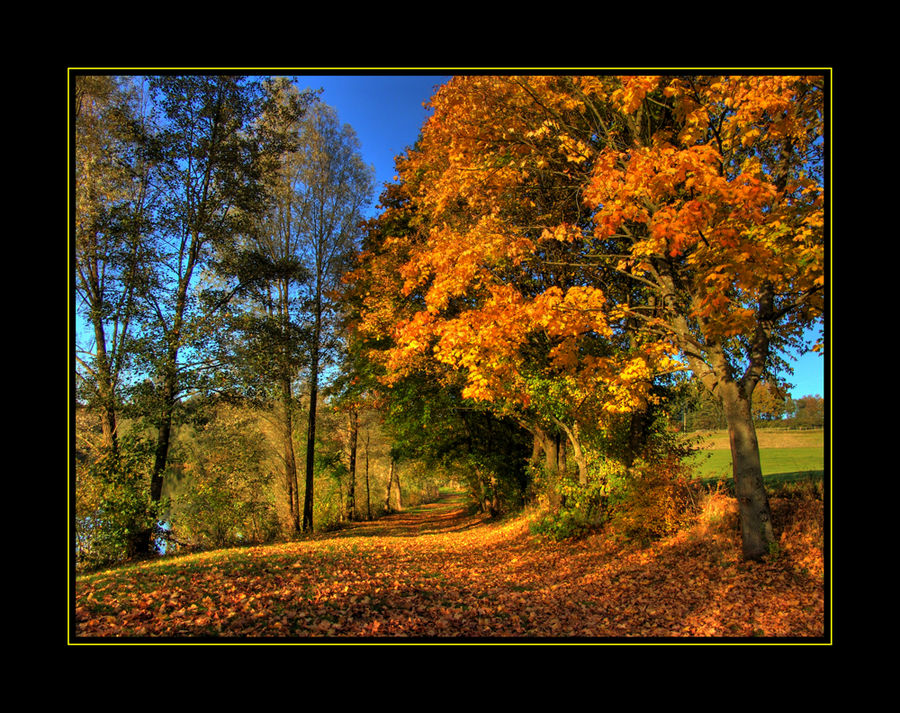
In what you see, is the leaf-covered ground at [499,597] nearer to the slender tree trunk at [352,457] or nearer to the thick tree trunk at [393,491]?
the slender tree trunk at [352,457]

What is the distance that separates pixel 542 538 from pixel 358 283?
10816 millimetres

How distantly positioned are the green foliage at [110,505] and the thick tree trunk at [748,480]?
13.0 m

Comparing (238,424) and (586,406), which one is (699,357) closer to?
(586,406)

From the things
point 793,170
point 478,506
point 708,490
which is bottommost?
point 478,506

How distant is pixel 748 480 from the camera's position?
700 centimetres

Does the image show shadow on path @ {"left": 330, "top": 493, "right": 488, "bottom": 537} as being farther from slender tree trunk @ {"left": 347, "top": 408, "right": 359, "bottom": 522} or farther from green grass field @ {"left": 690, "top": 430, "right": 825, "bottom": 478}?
green grass field @ {"left": 690, "top": 430, "right": 825, "bottom": 478}

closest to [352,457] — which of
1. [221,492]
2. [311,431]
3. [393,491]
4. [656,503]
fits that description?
[311,431]

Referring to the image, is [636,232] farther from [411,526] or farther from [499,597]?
[411,526]

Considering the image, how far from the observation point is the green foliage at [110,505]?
1063 cm

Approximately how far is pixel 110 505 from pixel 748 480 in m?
13.5

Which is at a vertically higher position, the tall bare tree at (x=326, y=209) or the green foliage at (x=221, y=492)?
the tall bare tree at (x=326, y=209)

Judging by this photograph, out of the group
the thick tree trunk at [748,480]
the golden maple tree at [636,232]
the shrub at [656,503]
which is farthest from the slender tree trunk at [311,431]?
the thick tree trunk at [748,480]
